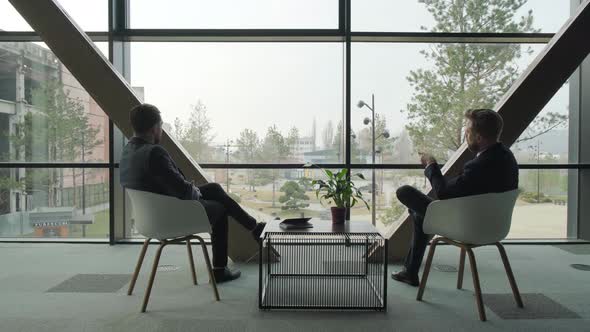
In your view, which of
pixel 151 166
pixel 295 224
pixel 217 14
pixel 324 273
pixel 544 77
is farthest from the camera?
pixel 217 14

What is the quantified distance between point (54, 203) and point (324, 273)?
321cm

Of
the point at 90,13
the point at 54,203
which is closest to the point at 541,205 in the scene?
the point at 90,13

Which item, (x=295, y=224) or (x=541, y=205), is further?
(x=541, y=205)

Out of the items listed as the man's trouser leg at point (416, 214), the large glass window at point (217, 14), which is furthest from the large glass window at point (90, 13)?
the man's trouser leg at point (416, 214)

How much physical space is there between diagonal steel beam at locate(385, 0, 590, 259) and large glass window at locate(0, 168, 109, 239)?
3557 millimetres

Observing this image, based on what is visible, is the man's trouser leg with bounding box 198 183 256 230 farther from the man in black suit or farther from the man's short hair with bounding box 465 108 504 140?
the man's short hair with bounding box 465 108 504 140

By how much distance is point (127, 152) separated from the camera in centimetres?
275

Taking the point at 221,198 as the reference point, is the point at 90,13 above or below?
above

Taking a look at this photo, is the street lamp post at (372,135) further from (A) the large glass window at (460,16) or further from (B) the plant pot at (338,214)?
(B) the plant pot at (338,214)

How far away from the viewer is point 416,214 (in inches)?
118

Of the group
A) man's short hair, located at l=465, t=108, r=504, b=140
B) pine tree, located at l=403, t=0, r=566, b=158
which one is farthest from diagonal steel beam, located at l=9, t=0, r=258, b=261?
pine tree, located at l=403, t=0, r=566, b=158

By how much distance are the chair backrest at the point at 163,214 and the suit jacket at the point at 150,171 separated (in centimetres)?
8

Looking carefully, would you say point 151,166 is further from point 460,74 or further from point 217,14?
point 460,74

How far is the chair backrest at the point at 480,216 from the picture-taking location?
8.24ft
